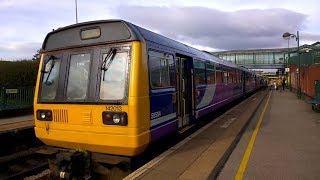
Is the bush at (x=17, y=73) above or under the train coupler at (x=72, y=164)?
above

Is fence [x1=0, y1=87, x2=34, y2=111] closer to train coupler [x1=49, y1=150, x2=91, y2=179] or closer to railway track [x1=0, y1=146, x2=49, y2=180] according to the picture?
railway track [x1=0, y1=146, x2=49, y2=180]

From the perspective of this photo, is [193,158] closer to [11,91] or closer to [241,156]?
[241,156]

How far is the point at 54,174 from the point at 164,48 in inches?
138

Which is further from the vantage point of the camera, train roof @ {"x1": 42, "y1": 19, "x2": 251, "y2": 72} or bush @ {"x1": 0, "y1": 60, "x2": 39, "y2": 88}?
bush @ {"x1": 0, "y1": 60, "x2": 39, "y2": 88}

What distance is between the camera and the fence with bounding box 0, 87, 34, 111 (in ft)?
65.1

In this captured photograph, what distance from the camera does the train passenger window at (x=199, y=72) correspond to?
11.6m

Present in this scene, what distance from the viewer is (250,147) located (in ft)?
29.2

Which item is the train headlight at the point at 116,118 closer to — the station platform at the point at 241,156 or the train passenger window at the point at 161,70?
the station platform at the point at 241,156

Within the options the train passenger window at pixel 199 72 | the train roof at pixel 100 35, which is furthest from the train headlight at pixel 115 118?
the train passenger window at pixel 199 72

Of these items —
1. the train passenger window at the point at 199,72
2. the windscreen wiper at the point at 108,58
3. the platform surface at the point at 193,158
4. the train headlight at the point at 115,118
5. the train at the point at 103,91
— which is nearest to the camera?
the platform surface at the point at 193,158

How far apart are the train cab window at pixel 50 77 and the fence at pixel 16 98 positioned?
12.9m

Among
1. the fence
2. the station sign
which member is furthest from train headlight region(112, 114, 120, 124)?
the station sign

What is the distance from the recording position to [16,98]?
20906 mm

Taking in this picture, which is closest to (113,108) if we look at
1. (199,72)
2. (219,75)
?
(199,72)
